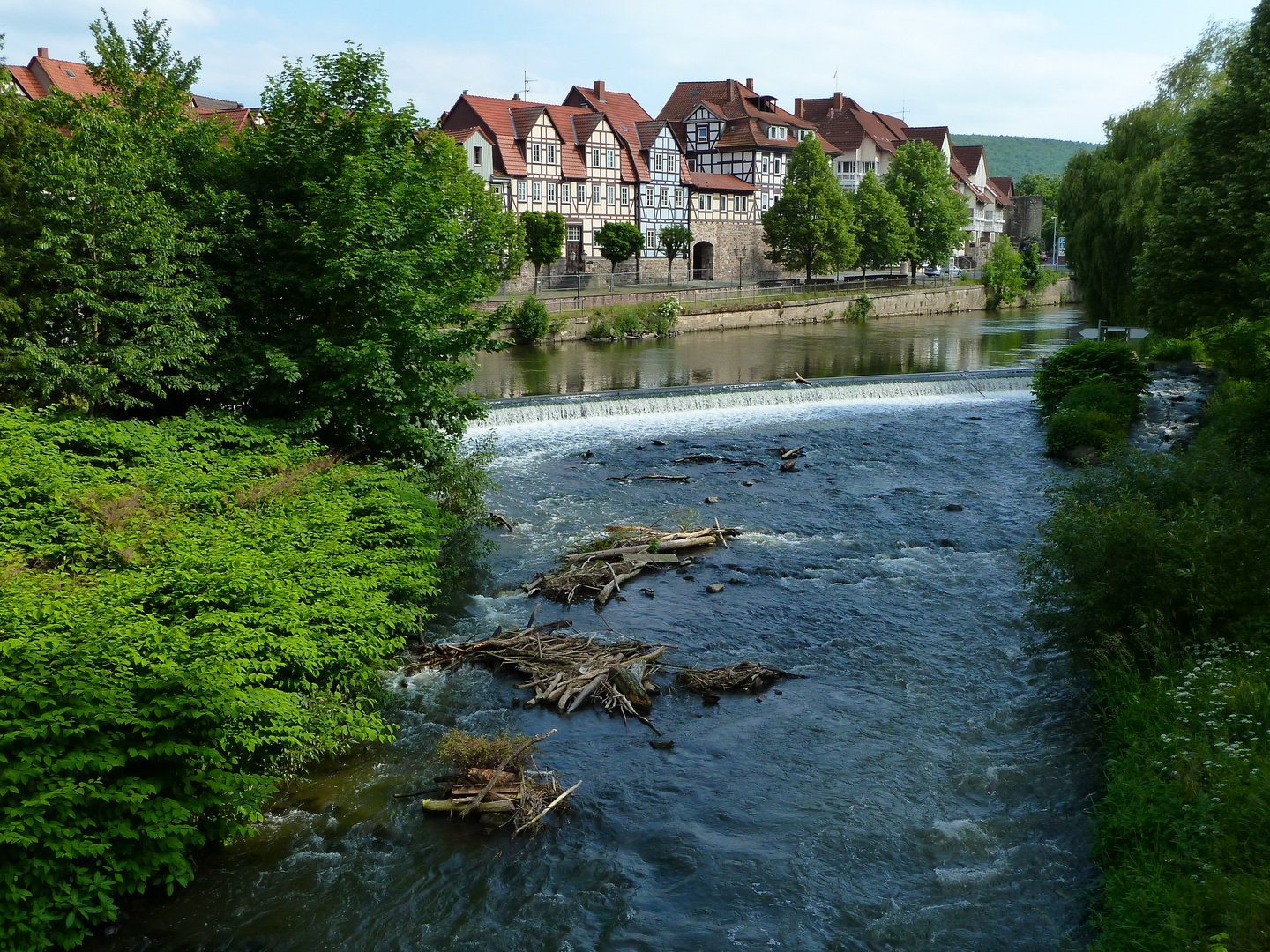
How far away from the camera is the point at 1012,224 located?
405 feet

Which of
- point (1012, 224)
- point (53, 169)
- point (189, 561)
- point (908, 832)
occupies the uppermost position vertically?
point (1012, 224)

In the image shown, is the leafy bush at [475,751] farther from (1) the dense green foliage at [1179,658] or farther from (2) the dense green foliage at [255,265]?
(2) the dense green foliage at [255,265]

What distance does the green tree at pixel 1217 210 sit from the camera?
22469 millimetres

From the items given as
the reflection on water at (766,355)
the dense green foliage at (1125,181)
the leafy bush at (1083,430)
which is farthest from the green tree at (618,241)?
the leafy bush at (1083,430)

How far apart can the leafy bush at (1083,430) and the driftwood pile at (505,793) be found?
728 inches

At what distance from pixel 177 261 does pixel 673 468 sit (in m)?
11.7

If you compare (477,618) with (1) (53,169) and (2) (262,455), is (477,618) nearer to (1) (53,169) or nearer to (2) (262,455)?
(2) (262,455)

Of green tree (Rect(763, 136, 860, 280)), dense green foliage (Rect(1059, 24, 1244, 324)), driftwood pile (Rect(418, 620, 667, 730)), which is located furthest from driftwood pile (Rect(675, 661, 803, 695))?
green tree (Rect(763, 136, 860, 280))

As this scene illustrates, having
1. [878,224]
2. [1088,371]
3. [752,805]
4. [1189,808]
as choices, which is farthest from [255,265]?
[878,224]

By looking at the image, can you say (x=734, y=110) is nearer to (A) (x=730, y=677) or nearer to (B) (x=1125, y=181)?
(B) (x=1125, y=181)

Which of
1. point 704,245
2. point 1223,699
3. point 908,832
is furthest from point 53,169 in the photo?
point 704,245

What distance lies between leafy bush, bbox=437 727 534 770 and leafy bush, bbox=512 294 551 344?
126 ft

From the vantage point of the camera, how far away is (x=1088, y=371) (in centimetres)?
2862

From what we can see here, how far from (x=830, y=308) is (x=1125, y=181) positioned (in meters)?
28.9
